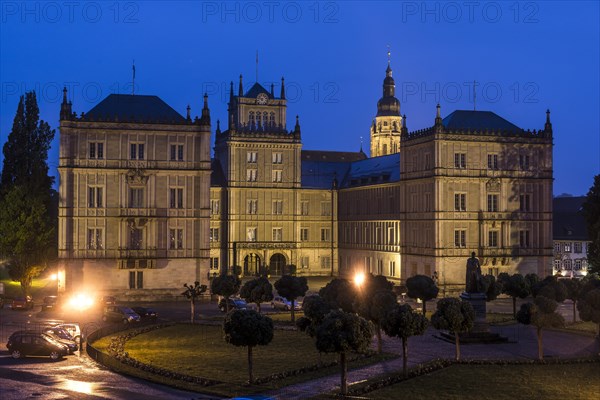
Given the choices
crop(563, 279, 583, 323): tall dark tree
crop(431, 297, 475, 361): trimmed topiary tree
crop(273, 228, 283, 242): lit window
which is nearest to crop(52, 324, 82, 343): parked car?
crop(431, 297, 475, 361): trimmed topiary tree

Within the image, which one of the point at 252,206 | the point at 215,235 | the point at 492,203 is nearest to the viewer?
the point at 492,203

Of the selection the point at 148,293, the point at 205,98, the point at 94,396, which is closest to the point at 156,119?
the point at 205,98

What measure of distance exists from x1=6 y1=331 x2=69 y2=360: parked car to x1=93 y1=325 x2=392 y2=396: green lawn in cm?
410

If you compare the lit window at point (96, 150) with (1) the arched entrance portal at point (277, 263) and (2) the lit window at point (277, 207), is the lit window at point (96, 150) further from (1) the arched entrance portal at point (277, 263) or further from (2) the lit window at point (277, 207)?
(1) the arched entrance portal at point (277, 263)

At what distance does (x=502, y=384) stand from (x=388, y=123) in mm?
124295

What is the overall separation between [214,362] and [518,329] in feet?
88.9

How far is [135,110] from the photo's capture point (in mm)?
88625

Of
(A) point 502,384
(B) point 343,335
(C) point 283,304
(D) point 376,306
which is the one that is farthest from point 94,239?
(A) point 502,384

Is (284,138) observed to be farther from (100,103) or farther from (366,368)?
(366,368)

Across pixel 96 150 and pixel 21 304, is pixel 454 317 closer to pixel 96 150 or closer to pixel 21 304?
pixel 21 304

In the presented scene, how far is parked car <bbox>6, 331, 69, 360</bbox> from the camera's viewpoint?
164 ft

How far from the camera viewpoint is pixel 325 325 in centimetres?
4041

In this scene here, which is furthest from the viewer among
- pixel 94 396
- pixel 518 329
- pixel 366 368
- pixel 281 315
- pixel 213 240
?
pixel 213 240

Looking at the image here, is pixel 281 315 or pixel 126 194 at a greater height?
pixel 126 194
